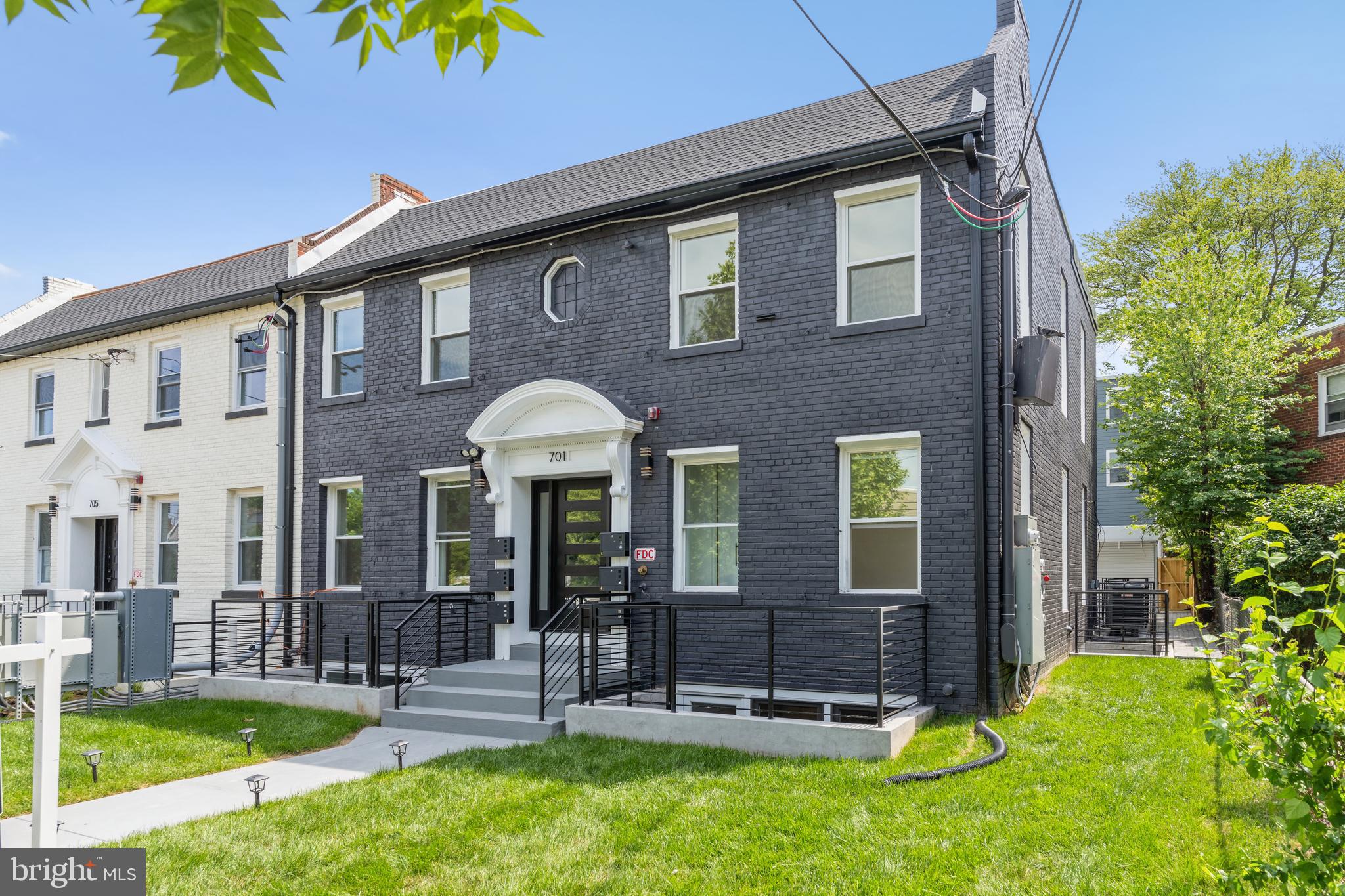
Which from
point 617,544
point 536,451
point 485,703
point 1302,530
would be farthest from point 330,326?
point 1302,530

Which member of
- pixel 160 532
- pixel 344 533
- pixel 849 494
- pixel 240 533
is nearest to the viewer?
pixel 849 494

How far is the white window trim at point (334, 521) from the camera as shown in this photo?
12922mm

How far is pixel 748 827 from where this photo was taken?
5789 millimetres

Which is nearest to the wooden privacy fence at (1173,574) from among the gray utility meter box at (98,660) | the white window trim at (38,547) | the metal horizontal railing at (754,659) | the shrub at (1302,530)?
the shrub at (1302,530)

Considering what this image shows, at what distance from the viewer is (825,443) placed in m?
9.57

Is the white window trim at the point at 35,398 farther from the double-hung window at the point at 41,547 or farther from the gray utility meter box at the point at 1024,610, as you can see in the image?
the gray utility meter box at the point at 1024,610

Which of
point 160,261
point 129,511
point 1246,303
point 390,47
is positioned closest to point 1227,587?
point 1246,303

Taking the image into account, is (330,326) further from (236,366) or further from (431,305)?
(236,366)

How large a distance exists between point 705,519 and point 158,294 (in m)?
12.0

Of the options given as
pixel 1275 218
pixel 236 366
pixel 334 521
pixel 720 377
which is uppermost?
pixel 1275 218

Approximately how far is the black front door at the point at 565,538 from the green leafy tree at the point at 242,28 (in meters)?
8.46

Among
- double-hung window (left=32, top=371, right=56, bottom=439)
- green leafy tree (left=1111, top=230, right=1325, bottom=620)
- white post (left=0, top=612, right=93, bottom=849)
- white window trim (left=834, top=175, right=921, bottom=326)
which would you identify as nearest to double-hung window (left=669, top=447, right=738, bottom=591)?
white window trim (left=834, top=175, right=921, bottom=326)

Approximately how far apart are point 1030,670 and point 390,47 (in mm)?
8671

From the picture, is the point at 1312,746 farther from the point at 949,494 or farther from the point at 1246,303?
the point at 1246,303
